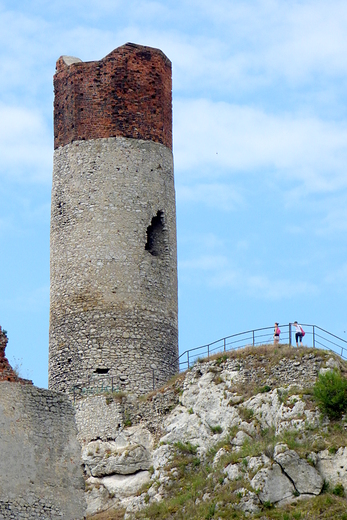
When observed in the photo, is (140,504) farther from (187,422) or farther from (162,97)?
(162,97)

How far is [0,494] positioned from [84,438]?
190 inches

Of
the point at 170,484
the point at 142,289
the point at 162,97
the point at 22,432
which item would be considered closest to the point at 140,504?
the point at 170,484

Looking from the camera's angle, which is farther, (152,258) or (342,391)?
(152,258)

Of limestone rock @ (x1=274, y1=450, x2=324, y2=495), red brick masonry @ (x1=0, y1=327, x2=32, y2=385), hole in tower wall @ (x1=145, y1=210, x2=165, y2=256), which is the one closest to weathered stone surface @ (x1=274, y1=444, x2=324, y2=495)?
limestone rock @ (x1=274, y1=450, x2=324, y2=495)

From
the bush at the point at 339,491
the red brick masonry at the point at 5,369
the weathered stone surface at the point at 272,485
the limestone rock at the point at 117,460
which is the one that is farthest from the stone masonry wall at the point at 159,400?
the bush at the point at 339,491

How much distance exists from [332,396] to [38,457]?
729 cm

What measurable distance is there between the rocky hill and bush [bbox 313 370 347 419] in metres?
0.17

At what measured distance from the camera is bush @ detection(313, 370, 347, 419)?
132ft

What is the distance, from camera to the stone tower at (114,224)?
4569 centimetres

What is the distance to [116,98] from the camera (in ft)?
156

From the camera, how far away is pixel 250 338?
144ft

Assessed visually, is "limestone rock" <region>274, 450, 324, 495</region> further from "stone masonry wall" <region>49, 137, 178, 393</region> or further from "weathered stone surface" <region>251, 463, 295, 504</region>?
"stone masonry wall" <region>49, 137, 178, 393</region>

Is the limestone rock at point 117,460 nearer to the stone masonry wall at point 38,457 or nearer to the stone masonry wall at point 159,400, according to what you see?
the stone masonry wall at point 38,457

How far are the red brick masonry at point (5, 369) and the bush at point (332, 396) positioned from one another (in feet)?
23.7
